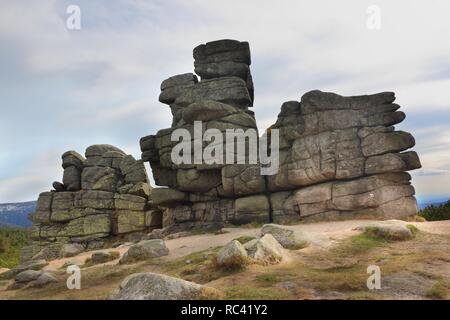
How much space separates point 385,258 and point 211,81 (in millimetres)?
24674

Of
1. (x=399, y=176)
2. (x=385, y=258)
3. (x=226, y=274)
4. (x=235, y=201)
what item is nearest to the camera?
(x=226, y=274)

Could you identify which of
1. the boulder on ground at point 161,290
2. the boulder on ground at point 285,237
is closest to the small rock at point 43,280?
the boulder on ground at point 161,290

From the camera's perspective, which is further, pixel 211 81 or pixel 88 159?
pixel 88 159

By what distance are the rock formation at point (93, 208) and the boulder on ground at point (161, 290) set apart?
1092 inches

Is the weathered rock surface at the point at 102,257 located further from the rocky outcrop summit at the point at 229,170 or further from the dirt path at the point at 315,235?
the rocky outcrop summit at the point at 229,170

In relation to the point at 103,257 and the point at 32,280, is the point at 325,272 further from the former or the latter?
the point at 103,257

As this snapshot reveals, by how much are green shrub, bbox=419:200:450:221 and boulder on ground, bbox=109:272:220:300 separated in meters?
24.4

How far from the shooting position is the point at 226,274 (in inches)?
554

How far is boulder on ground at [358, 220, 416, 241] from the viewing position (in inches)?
717

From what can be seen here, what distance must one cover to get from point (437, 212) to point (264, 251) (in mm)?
20771

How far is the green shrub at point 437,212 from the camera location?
28344mm

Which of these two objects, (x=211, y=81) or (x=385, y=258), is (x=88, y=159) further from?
(x=385, y=258)
